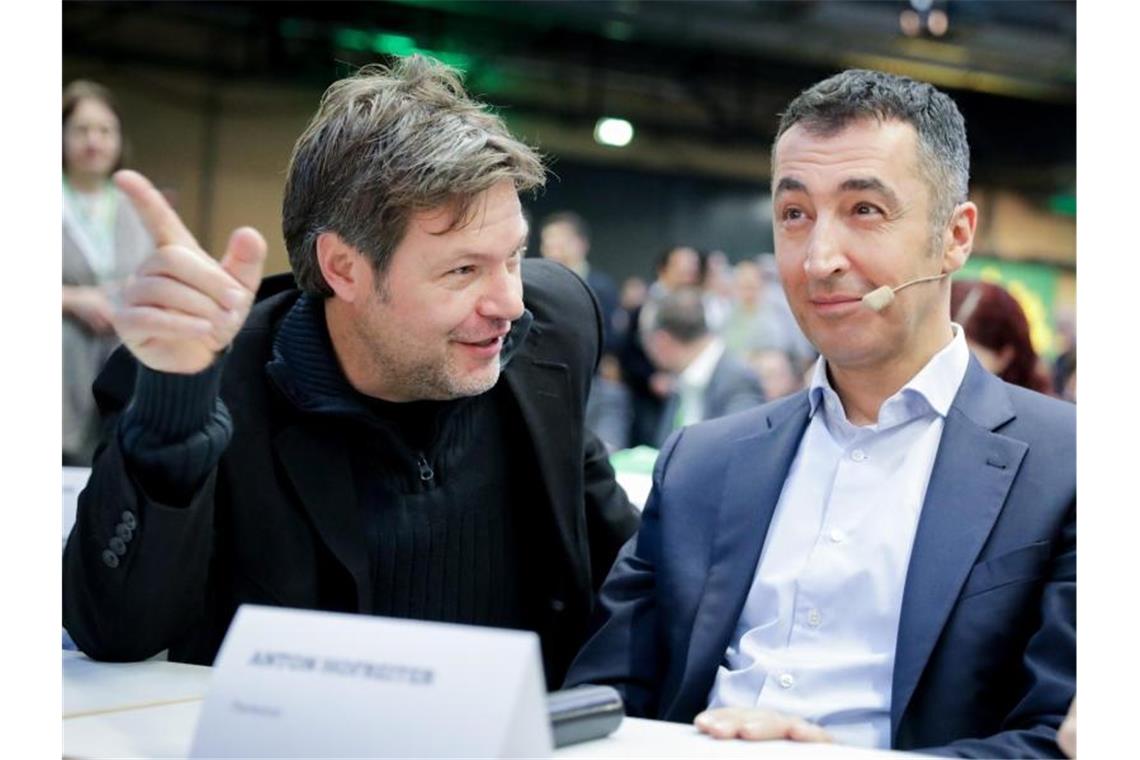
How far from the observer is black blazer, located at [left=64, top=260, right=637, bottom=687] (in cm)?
175

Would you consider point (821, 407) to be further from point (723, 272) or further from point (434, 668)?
point (723, 272)

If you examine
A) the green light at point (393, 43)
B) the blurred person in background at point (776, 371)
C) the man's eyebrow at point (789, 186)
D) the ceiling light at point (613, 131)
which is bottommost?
the blurred person in background at point (776, 371)

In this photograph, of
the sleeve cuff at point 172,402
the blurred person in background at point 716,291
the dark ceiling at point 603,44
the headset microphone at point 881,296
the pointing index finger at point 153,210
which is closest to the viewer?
the pointing index finger at point 153,210

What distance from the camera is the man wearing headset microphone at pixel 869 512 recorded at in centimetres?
165

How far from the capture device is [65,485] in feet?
8.33

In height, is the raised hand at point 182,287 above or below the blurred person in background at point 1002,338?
above

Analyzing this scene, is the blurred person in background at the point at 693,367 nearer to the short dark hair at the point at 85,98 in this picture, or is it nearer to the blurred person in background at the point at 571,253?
the blurred person in background at the point at 571,253

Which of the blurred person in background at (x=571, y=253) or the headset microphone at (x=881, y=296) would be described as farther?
the blurred person in background at (x=571, y=253)

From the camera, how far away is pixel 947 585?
5.46ft

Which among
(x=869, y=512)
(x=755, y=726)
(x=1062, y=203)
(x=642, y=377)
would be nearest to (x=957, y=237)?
(x=869, y=512)

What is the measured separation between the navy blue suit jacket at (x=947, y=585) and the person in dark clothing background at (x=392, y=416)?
271 mm

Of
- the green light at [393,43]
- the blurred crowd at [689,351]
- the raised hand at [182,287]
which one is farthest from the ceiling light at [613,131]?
the raised hand at [182,287]

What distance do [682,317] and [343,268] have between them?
4.62 meters

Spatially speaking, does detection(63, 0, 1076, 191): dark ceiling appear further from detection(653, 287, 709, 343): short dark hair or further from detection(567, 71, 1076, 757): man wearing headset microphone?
detection(567, 71, 1076, 757): man wearing headset microphone
